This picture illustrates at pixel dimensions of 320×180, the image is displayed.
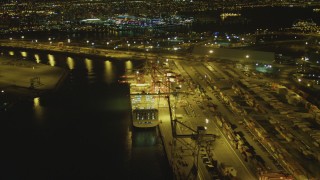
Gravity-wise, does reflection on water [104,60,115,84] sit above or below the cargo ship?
below

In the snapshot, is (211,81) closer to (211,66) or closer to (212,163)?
(211,66)

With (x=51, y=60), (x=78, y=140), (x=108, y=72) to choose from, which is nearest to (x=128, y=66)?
(x=108, y=72)

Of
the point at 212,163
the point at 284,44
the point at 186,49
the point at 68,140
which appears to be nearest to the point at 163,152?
the point at 212,163

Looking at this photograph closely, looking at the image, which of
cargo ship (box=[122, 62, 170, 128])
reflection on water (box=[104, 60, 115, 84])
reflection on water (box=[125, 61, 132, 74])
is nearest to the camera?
cargo ship (box=[122, 62, 170, 128])

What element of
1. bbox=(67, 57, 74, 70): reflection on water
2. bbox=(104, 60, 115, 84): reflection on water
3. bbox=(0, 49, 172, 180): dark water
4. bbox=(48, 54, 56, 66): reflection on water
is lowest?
bbox=(0, 49, 172, 180): dark water

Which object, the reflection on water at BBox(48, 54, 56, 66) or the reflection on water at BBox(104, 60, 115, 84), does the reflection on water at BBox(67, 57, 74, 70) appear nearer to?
the reflection on water at BBox(48, 54, 56, 66)

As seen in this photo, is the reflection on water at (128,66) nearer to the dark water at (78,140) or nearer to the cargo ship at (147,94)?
the cargo ship at (147,94)

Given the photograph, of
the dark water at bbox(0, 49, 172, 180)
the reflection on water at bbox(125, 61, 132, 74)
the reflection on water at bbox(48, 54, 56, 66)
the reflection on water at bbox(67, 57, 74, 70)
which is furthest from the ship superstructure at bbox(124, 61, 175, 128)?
the reflection on water at bbox(48, 54, 56, 66)

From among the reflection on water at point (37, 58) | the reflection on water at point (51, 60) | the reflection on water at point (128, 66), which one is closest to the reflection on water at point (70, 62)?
the reflection on water at point (51, 60)

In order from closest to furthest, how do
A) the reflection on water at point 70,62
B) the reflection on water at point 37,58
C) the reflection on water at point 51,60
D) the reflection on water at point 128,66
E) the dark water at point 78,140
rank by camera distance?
the dark water at point 78,140, the reflection on water at point 128,66, the reflection on water at point 70,62, the reflection on water at point 51,60, the reflection on water at point 37,58
